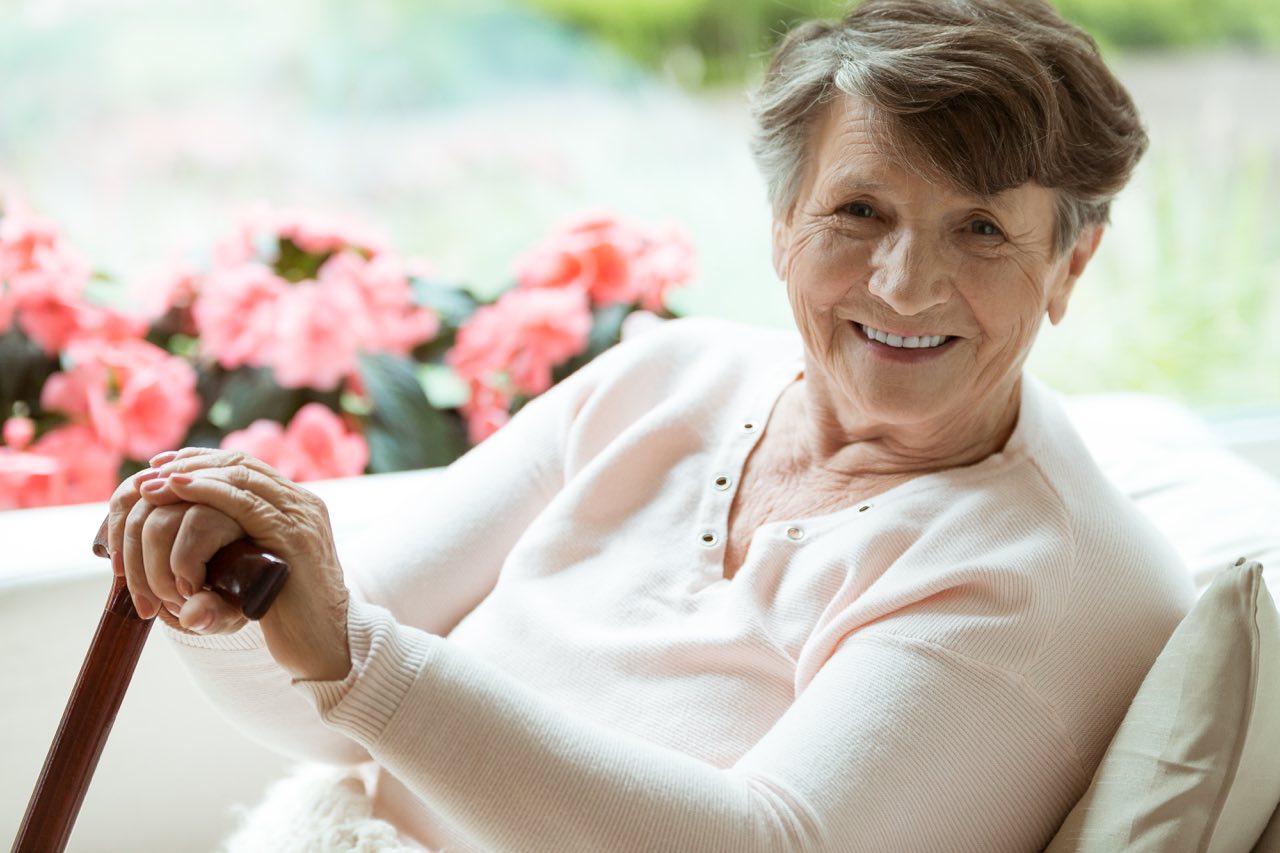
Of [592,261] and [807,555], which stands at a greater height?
[807,555]

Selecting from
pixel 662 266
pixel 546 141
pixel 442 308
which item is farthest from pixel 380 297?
pixel 546 141

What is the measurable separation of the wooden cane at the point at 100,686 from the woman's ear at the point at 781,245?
659mm

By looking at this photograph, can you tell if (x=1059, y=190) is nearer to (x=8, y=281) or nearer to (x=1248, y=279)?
(x=8, y=281)

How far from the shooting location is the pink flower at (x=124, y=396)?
6.51 ft

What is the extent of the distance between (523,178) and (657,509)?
9.22ft

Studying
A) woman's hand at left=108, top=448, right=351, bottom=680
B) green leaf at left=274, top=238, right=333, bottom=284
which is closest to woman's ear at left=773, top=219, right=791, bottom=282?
woman's hand at left=108, top=448, right=351, bottom=680

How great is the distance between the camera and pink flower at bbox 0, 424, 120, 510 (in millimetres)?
1879

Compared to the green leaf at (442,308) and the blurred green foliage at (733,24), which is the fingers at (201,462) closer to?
the green leaf at (442,308)

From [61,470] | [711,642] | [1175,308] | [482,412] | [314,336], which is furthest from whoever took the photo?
[1175,308]

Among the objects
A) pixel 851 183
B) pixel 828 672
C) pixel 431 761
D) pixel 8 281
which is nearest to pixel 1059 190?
pixel 851 183

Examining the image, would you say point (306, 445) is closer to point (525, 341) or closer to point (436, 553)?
point (525, 341)

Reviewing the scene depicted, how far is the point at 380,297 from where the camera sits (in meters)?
2.16

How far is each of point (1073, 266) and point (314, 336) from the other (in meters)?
1.26

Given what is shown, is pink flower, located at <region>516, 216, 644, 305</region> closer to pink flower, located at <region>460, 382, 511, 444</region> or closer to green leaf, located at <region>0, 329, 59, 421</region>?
pink flower, located at <region>460, 382, 511, 444</region>
